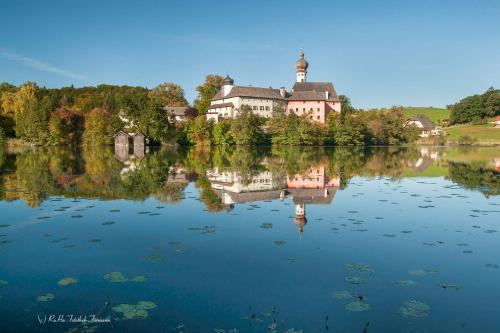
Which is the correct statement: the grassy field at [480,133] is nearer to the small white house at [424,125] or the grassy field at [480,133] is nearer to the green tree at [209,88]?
the small white house at [424,125]

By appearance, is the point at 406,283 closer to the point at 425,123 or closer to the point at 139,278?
the point at 139,278

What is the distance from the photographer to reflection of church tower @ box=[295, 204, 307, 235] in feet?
42.9

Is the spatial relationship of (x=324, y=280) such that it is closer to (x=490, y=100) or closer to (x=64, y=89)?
(x=64, y=89)

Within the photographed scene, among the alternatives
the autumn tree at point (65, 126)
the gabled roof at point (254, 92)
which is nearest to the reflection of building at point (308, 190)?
the autumn tree at point (65, 126)

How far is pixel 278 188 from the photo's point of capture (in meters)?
20.6

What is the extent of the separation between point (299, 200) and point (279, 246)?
23.2 feet

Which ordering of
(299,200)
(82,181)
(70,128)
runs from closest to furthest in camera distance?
(299,200) → (82,181) → (70,128)

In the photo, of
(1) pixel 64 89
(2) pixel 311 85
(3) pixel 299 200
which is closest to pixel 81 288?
(3) pixel 299 200

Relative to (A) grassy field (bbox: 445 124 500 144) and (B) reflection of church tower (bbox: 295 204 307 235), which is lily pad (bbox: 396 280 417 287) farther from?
(A) grassy field (bbox: 445 124 500 144)

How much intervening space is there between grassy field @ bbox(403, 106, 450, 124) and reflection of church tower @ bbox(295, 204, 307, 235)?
136 meters

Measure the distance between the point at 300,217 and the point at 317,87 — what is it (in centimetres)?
8469

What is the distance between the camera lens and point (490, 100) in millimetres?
119375

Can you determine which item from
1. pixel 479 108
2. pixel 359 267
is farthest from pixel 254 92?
pixel 359 267

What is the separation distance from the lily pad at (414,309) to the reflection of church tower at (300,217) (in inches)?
198
